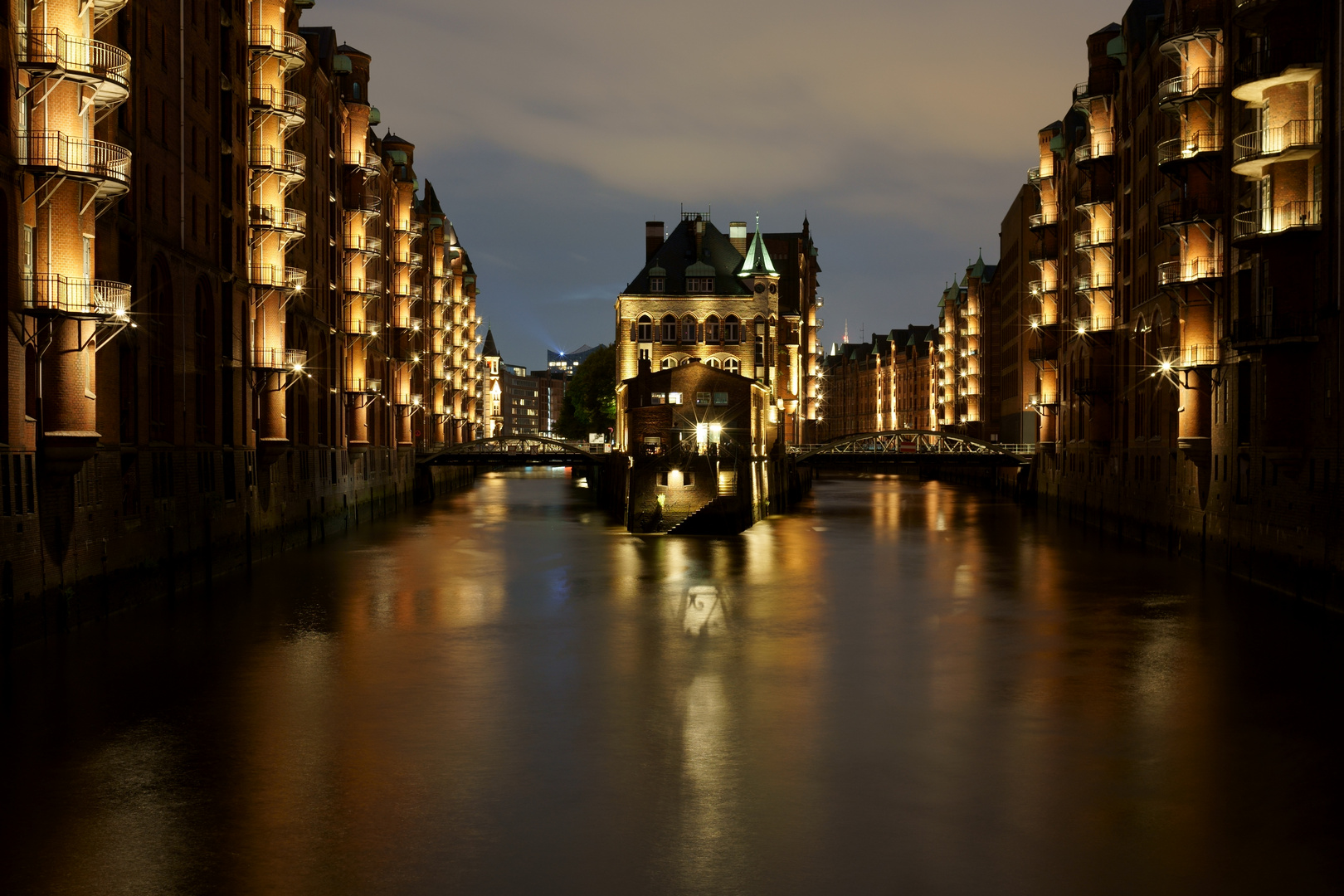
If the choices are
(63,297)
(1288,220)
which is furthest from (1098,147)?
(63,297)

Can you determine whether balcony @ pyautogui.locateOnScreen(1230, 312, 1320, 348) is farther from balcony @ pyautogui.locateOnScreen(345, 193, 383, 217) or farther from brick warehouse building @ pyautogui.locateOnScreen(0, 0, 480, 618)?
balcony @ pyautogui.locateOnScreen(345, 193, 383, 217)

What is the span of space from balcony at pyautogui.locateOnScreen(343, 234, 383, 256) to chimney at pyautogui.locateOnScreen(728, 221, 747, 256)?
46.1 m

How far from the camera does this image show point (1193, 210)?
4900 cm

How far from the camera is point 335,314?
73.0 m

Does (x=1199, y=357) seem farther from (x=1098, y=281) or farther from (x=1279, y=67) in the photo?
(x=1098, y=281)

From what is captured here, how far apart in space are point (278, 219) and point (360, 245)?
74.7 feet

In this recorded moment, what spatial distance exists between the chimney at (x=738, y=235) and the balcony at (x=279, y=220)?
6544 centimetres

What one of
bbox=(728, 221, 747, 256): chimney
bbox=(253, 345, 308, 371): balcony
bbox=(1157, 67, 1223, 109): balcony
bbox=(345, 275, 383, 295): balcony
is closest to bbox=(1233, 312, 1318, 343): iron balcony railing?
bbox=(1157, 67, 1223, 109): balcony

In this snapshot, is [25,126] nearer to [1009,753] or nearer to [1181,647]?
[1009,753]

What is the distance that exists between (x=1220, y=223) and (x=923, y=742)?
31.9 meters

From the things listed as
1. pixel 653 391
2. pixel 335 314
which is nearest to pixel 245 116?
pixel 335 314

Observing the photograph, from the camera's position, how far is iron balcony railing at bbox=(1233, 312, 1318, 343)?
124 feet

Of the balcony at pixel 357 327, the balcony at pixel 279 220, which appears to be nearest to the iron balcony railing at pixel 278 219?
the balcony at pixel 279 220

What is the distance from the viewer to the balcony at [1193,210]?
47906 mm
